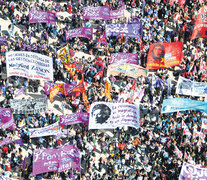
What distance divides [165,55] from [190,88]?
3169mm

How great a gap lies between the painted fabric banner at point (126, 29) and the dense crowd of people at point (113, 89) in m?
1.32

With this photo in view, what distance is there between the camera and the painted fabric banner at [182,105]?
28.7 meters

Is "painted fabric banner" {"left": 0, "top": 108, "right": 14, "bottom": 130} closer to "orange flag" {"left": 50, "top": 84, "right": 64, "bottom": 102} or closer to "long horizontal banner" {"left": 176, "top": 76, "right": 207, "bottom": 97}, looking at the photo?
"orange flag" {"left": 50, "top": 84, "right": 64, "bottom": 102}

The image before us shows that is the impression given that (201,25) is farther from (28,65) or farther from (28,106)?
(28,106)

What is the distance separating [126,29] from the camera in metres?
36.1

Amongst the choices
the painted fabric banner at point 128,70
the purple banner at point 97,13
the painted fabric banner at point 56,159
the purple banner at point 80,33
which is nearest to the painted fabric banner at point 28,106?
the painted fabric banner at point 56,159

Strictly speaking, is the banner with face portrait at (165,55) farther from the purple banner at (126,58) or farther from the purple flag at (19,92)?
the purple flag at (19,92)

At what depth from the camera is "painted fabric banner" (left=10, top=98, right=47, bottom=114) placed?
2973 cm

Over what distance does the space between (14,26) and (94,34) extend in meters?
6.08

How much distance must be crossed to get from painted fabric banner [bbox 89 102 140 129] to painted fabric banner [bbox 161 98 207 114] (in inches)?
85.5

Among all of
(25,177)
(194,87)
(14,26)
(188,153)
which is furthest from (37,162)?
(14,26)

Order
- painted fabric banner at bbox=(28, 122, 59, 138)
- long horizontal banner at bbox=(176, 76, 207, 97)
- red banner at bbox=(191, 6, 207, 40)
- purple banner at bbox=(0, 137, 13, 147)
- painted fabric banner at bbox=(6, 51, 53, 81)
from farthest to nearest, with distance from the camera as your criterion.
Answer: red banner at bbox=(191, 6, 207, 40)
long horizontal banner at bbox=(176, 76, 207, 97)
painted fabric banner at bbox=(6, 51, 53, 81)
painted fabric banner at bbox=(28, 122, 59, 138)
purple banner at bbox=(0, 137, 13, 147)

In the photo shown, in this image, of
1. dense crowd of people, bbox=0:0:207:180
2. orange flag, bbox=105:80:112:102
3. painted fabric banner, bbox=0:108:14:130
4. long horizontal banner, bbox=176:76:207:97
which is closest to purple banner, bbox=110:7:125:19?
dense crowd of people, bbox=0:0:207:180

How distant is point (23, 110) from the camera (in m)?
29.9
